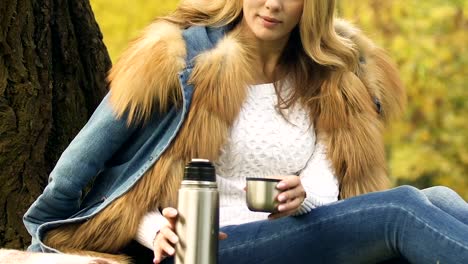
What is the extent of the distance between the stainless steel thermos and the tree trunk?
1287 mm

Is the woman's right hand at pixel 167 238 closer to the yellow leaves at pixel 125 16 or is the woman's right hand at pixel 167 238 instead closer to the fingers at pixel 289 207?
the fingers at pixel 289 207

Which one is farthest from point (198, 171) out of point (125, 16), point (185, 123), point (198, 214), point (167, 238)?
point (125, 16)

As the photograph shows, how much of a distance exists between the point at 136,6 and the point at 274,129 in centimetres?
535

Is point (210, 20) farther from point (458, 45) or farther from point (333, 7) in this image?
point (458, 45)

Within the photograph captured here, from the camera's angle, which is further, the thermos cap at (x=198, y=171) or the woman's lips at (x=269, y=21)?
the woman's lips at (x=269, y=21)

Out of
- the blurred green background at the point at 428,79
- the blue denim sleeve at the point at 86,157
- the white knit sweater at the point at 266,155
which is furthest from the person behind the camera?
the blurred green background at the point at 428,79

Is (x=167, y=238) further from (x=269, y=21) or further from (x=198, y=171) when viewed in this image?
(x=269, y=21)

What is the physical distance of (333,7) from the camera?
3.95 meters

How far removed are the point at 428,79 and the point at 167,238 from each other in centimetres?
825

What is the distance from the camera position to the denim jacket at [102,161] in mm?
3527

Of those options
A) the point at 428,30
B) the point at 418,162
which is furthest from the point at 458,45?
the point at 418,162

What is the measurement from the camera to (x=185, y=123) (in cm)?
357

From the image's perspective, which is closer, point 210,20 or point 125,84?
point 125,84

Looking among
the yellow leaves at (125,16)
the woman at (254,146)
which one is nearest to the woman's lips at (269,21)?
the woman at (254,146)
